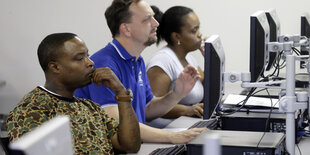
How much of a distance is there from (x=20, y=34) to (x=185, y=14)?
105 cm

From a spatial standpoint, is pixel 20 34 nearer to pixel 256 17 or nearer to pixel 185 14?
pixel 185 14

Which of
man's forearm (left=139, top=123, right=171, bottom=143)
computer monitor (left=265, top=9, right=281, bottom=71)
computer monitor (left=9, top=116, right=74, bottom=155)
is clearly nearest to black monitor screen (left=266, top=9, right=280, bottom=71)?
computer monitor (left=265, top=9, right=281, bottom=71)

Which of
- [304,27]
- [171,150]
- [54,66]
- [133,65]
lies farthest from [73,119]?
[304,27]

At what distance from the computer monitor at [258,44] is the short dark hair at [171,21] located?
2.99 feet

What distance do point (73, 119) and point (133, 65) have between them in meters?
0.74

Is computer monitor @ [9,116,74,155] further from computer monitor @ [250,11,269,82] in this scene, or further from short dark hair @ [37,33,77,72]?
computer monitor @ [250,11,269,82]

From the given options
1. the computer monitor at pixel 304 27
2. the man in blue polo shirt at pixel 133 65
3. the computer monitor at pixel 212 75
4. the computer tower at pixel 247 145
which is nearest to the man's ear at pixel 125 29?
the man in blue polo shirt at pixel 133 65

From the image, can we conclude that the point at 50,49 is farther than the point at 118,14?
No

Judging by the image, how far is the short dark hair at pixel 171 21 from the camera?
11.0 feet

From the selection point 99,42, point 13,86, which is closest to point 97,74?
point 13,86

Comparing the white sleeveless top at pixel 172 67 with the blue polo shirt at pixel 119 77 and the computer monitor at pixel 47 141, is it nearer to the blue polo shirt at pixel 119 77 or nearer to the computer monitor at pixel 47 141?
the blue polo shirt at pixel 119 77

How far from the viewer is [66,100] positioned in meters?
1.89

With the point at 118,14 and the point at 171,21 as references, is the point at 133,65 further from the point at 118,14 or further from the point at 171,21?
the point at 171,21

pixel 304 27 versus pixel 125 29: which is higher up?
pixel 125 29
